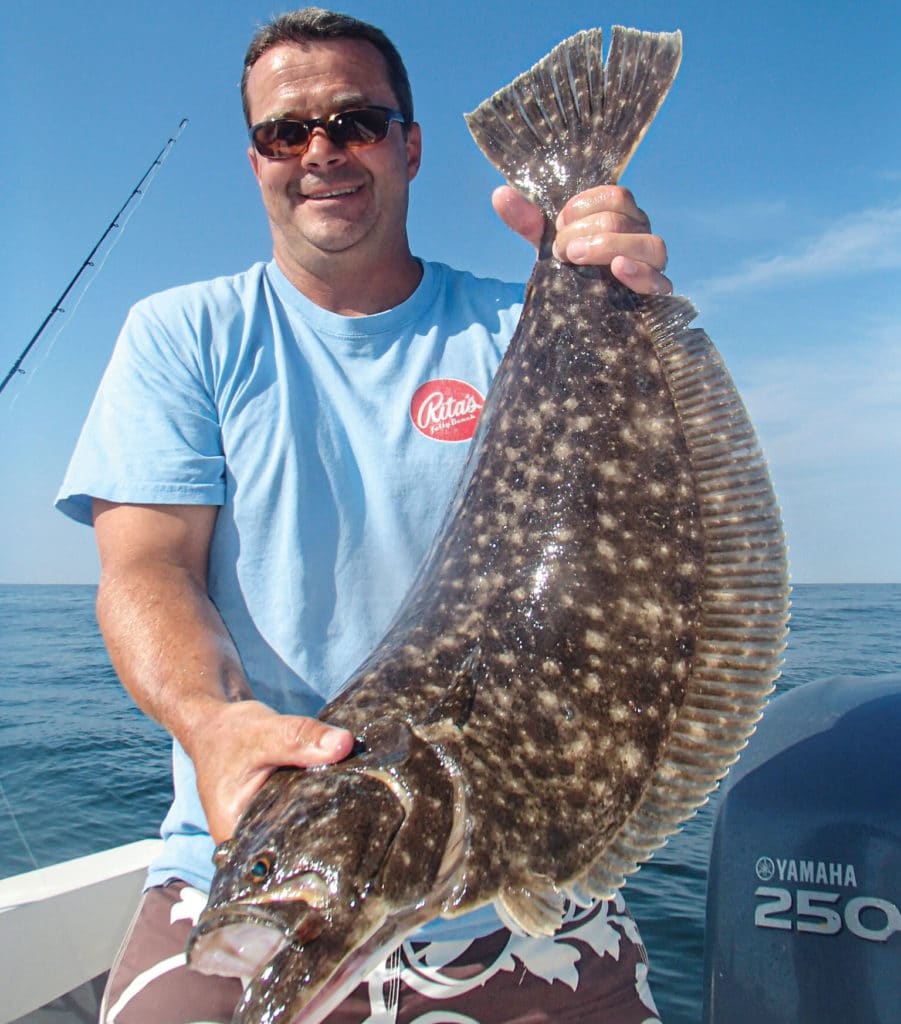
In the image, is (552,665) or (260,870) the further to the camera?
(552,665)

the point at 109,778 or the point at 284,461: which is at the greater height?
the point at 284,461

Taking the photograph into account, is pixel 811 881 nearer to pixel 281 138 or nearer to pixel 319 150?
pixel 319 150

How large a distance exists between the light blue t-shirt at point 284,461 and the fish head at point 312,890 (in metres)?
0.91

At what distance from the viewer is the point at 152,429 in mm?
2586

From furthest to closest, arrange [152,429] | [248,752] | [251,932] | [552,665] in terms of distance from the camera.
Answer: [152,429] → [552,665] → [248,752] → [251,932]

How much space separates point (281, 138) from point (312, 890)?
247cm

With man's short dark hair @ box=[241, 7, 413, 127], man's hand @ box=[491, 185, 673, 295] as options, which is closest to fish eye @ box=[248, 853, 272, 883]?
man's hand @ box=[491, 185, 673, 295]

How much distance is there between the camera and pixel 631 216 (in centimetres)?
213

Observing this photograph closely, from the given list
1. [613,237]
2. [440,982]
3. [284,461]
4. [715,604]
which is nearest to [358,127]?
[284,461]

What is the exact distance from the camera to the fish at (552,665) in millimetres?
1502

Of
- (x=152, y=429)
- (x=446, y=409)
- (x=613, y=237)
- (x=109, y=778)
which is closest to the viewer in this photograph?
(x=613, y=237)

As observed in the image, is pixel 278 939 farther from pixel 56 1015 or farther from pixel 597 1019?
pixel 56 1015

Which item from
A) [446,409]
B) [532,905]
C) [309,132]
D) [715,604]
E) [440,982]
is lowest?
[440,982]

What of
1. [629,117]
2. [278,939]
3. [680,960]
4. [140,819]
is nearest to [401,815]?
[278,939]
